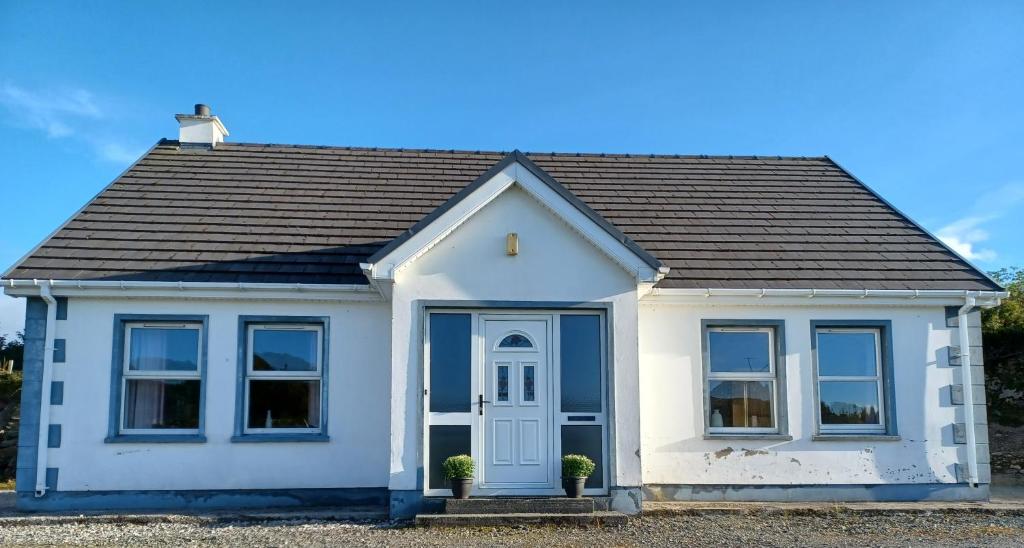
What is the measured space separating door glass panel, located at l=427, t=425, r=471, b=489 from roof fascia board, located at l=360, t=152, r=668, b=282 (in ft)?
6.28

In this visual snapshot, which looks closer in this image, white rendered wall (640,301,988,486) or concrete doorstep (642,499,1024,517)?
concrete doorstep (642,499,1024,517)

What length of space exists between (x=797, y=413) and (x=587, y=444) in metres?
3.17

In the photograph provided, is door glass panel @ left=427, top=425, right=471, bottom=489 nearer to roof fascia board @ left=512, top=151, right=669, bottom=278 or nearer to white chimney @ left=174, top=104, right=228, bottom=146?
roof fascia board @ left=512, top=151, right=669, bottom=278

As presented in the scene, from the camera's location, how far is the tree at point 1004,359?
15008 millimetres

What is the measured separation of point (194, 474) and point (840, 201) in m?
10.8

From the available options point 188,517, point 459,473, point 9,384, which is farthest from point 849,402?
point 9,384

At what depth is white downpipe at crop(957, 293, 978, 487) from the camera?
33.6ft

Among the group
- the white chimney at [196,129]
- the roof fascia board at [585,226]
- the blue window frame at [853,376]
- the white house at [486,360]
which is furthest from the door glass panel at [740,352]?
the white chimney at [196,129]

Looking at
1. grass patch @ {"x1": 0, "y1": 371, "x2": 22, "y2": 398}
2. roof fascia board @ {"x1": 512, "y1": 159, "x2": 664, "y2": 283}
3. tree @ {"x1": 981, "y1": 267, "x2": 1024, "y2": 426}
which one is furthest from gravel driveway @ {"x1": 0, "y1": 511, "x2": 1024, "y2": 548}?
grass patch @ {"x1": 0, "y1": 371, "x2": 22, "y2": 398}

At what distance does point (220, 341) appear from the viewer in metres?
9.86

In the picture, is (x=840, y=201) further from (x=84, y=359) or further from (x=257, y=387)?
(x=84, y=359)

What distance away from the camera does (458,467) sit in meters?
8.55

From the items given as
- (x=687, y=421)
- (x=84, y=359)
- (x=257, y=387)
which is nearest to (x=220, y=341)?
(x=257, y=387)

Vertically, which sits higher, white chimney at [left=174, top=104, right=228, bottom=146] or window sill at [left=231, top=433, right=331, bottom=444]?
white chimney at [left=174, top=104, right=228, bottom=146]
